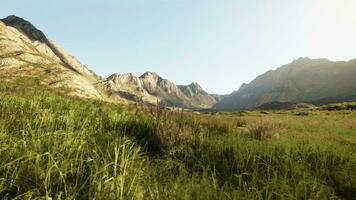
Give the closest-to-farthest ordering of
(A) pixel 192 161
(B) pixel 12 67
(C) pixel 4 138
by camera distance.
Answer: (C) pixel 4 138 < (A) pixel 192 161 < (B) pixel 12 67

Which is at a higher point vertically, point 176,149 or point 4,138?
point 4,138

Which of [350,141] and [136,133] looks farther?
[350,141]

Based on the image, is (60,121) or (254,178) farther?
(60,121)

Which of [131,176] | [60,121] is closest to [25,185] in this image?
[131,176]

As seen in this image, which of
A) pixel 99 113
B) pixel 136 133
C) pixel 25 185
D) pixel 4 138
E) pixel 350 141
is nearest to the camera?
pixel 25 185

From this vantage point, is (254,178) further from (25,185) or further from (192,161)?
(25,185)

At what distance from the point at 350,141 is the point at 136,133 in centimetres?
661

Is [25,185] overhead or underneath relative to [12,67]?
underneath

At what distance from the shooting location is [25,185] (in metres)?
3.02

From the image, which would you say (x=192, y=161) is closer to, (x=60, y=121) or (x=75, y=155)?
(x=75, y=155)

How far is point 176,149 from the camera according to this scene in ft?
18.6

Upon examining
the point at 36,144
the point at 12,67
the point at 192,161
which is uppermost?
the point at 12,67

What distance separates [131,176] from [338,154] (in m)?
4.47

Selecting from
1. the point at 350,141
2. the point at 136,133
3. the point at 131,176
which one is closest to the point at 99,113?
the point at 136,133
